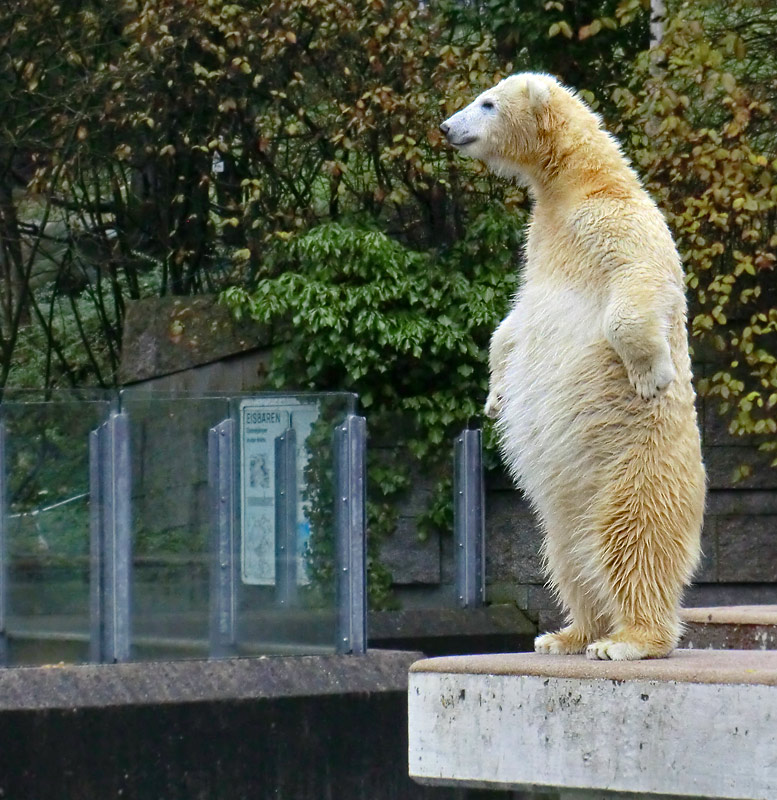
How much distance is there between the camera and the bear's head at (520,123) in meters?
4.06

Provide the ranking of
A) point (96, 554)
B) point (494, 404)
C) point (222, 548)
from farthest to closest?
1. point (222, 548)
2. point (96, 554)
3. point (494, 404)

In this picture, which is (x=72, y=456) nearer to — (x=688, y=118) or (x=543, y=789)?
(x=543, y=789)

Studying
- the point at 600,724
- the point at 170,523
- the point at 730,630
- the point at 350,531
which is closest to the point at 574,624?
the point at 600,724

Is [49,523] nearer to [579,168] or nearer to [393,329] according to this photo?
[393,329]

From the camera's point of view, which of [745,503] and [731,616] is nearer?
[731,616]

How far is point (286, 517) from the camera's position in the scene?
20.6 feet

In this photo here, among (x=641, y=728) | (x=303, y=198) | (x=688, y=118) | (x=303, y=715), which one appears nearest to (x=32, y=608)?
(x=303, y=715)

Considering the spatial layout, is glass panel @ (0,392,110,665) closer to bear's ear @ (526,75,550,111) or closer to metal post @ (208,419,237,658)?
metal post @ (208,419,237,658)

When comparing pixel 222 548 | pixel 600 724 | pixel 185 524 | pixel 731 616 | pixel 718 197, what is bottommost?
pixel 600 724

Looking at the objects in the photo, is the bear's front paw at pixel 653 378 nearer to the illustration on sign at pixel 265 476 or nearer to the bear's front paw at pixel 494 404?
the bear's front paw at pixel 494 404

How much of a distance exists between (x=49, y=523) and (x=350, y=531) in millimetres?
1439

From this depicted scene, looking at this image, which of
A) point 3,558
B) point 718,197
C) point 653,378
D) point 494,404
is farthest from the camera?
point 718,197

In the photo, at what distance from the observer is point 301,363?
7.84 m

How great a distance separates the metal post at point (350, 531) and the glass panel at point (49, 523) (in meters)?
1.24
